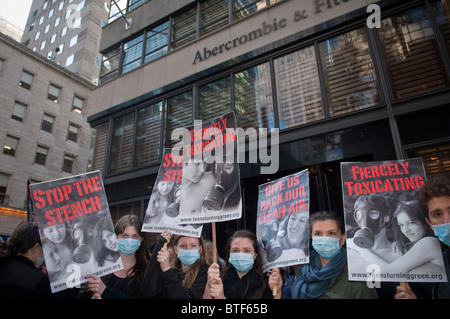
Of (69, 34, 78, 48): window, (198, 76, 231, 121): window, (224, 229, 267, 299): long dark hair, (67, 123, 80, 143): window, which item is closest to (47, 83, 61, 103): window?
(67, 123, 80, 143): window

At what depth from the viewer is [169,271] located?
14.7 feet

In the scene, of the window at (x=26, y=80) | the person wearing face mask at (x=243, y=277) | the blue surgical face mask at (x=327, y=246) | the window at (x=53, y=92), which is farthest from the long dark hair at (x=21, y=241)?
the window at (x=53, y=92)

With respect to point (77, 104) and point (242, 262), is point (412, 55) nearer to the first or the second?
point (242, 262)

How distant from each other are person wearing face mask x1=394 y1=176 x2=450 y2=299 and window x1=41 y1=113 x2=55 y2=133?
29235 millimetres

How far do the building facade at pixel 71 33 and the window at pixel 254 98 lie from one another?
30.8 m

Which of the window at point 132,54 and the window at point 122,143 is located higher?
the window at point 132,54

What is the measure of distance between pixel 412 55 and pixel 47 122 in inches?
1115

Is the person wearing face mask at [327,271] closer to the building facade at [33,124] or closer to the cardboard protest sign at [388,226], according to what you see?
the cardboard protest sign at [388,226]

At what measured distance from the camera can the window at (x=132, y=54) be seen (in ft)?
37.3

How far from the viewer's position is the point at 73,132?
29.3 meters

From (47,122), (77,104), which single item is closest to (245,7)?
(47,122)
